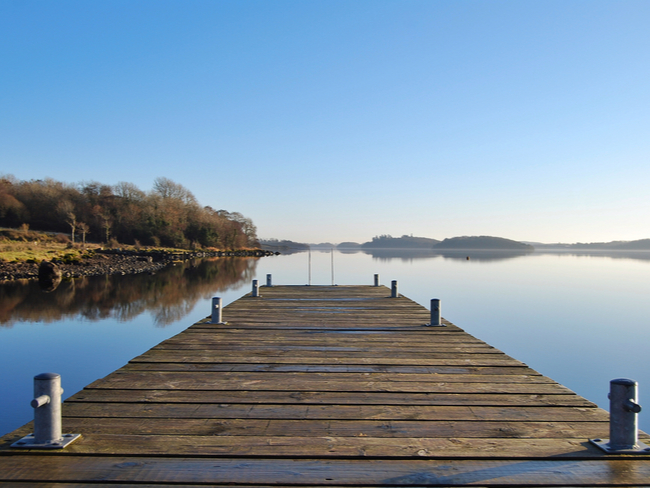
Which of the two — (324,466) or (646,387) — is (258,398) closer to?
(324,466)

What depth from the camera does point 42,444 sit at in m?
2.71

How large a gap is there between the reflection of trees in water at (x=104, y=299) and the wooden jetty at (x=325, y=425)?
7.57m

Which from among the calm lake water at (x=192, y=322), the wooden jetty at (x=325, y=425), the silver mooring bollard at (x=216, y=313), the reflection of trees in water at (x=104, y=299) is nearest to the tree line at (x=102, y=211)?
the reflection of trees in water at (x=104, y=299)

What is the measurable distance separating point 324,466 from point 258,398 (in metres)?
1.26

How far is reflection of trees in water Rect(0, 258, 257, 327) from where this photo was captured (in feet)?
38.2

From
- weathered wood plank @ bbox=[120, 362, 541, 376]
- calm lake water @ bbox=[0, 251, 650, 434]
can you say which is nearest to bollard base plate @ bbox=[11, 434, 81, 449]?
weathered wood plank @ bbox=[120, 362, 541, 376]

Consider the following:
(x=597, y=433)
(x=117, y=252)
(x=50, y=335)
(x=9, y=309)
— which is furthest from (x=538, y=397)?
(x=117, y=252)

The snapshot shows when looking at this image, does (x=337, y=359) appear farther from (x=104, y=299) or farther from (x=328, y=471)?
(x=104, y=299)

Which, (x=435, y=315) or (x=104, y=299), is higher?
(x=435, y=315)

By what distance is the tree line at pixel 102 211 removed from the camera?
48.3 meters

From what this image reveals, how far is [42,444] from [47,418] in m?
0.18

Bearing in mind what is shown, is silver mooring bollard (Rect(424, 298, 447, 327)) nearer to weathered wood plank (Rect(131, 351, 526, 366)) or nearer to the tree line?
weathered wood plank (Rect(131, 351, 526, 366))

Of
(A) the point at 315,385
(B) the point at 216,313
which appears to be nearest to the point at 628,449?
(A) the point at 315,385

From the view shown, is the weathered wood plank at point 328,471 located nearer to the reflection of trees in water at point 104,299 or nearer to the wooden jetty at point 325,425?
the wooden jetty at point 325,425
